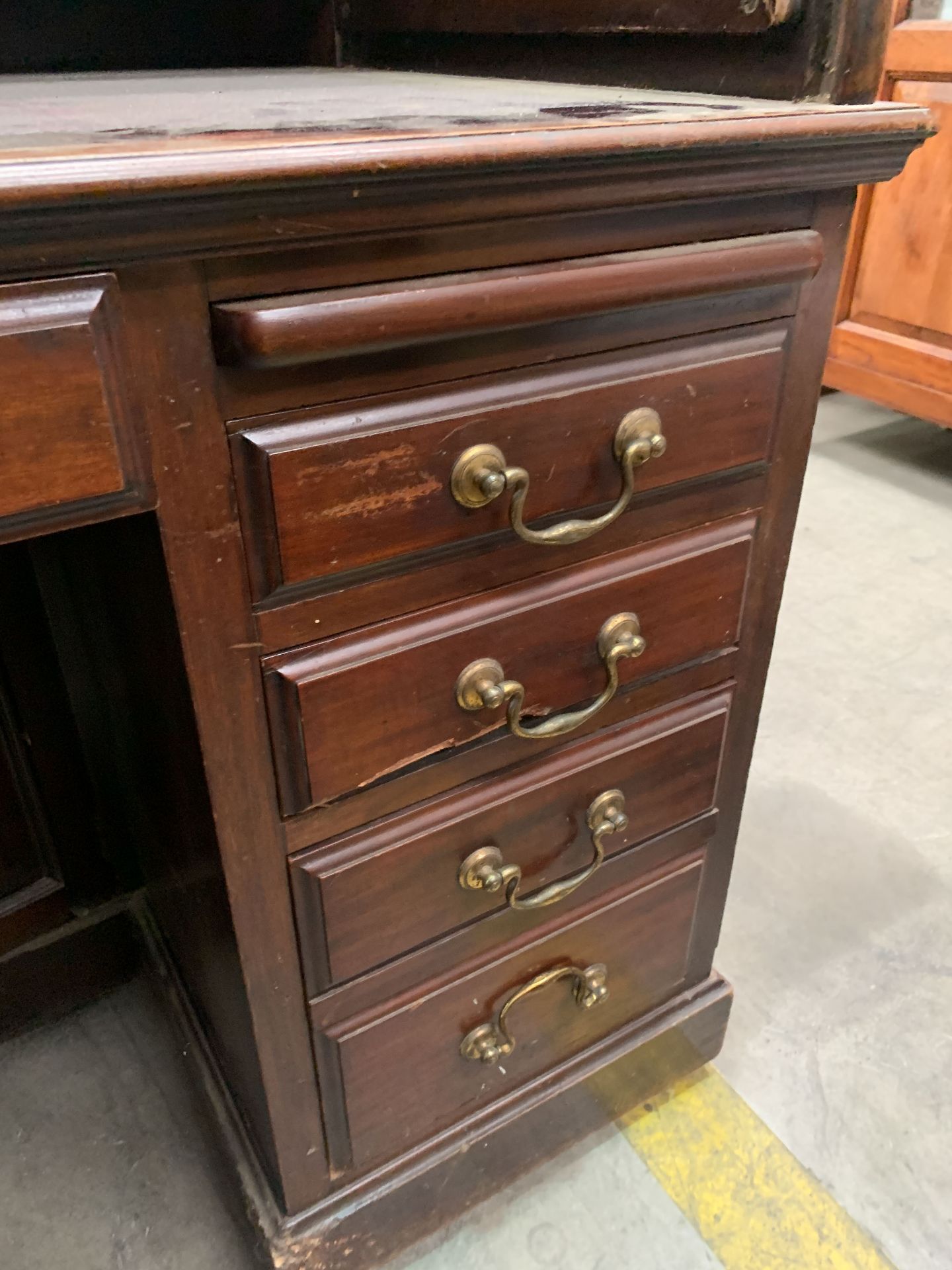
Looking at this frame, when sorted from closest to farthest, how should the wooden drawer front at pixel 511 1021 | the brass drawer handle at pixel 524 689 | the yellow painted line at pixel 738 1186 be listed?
1. the brass drawer handle at pixel 524 689
2. the wooden drawer front at pixel 511 1021
3. the yellow painted line at pixel 738 1186

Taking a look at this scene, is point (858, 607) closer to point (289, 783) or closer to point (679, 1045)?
point (679, 1045)

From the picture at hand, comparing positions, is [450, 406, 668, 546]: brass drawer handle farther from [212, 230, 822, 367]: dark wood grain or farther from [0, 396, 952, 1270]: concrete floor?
[0, 396, 952, 1270]: concrete floor

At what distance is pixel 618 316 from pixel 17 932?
0.88 metres

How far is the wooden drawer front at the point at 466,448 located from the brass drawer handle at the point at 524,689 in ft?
0.23

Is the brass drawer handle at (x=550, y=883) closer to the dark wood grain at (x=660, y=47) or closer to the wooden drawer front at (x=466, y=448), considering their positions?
the wooden drawer front at (x=466, y=448)

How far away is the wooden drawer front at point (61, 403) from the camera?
374 millimetres

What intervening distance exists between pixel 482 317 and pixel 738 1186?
2.73ft

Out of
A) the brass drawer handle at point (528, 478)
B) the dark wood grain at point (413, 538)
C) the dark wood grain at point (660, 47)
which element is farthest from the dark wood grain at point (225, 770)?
the dark wood grain at point (660, 47)

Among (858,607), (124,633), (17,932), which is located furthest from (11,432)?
(858,607)

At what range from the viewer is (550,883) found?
732 millimetres

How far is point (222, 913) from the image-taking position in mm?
625


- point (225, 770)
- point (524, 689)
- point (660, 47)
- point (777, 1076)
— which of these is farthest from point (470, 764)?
point (777, 1076)

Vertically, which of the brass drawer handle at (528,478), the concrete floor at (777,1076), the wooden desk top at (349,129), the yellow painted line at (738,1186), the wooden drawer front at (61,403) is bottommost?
the concrete floor at (777,1076)

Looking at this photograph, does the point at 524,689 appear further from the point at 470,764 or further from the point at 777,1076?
the point at 777,1076
